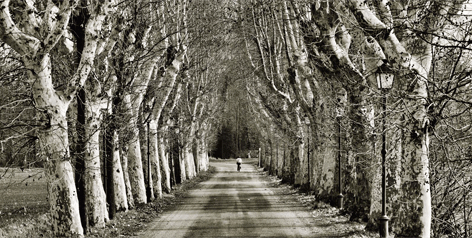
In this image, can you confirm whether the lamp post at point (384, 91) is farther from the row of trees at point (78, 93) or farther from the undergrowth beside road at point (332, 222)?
the row of trees at point (78, 93)

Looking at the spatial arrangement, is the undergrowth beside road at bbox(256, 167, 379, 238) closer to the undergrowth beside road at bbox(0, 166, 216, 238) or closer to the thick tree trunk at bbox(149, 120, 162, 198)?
the undergrowth beside road at bbox(0, 166, 216, 238)

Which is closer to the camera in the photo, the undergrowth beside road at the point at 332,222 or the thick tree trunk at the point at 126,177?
the undergrowth beside road at the point at 332,222

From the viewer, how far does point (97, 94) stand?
1437 cm

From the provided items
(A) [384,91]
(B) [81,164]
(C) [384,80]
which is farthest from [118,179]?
(C) [384,80]

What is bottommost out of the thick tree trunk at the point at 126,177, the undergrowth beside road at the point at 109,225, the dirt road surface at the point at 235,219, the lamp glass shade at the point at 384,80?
the dirt road surface at the point at 235,219

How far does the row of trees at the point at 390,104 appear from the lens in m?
10.3

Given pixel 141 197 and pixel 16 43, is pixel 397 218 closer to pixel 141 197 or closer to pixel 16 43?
pixel 16 43

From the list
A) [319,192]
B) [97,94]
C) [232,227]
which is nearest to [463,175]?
[232,227]

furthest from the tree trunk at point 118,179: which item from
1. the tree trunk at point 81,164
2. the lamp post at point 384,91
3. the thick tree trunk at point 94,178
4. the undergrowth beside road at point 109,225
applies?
the lamp post at point 384,91

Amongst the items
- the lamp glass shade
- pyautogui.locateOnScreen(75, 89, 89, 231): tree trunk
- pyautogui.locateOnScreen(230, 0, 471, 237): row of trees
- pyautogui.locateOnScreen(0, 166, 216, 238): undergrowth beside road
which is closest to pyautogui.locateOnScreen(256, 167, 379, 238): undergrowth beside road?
pyautogui.locateOnScreen(230, 0, 471, 237): row of trees

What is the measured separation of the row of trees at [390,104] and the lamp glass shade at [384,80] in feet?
0.56

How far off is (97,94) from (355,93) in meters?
7.63

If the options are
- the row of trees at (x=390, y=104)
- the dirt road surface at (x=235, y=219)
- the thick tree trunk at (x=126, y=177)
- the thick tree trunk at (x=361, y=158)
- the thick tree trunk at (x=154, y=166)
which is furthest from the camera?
the thick tree trunk at (x=154, y=166)

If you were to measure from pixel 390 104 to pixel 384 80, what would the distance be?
2.67ft
